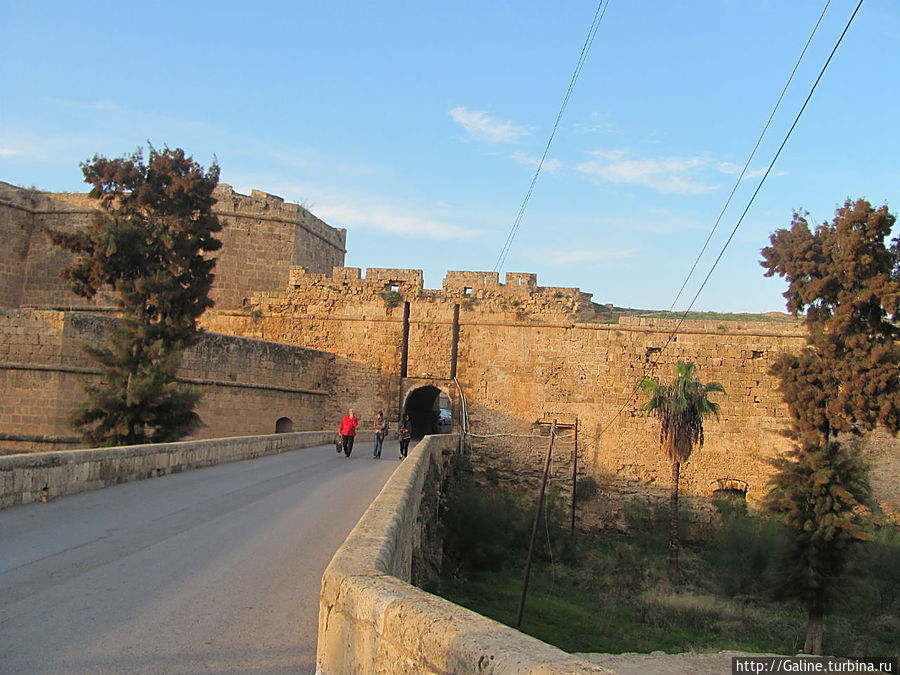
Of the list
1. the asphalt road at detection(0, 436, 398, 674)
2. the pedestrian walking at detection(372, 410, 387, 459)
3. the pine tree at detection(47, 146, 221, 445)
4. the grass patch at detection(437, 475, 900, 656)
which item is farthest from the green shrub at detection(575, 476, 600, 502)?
the asphalt road at detection(0, 436, 398, 674)

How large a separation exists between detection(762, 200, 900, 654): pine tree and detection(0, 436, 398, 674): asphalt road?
9.81 metres

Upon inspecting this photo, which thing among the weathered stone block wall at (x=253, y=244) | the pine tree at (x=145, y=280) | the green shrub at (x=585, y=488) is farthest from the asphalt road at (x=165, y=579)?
the weathered stone block wall at (x=253, y=244)

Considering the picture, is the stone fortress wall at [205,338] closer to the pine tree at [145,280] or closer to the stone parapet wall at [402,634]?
the pine tree at [145,280]

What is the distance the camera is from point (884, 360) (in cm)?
1619

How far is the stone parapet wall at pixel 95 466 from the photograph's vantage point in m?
6.91

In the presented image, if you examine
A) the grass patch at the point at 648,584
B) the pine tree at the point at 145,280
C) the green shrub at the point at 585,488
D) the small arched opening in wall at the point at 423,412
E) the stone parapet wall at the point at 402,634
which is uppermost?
the pine tree at the point at 145,280

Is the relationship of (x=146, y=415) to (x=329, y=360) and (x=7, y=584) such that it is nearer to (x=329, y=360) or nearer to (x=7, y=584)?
(x=329, y=360)

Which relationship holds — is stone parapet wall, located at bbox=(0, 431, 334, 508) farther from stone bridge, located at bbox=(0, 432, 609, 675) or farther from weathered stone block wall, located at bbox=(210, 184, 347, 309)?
weathered stone block wall, located at bbox=(210, 184, 347, 309)

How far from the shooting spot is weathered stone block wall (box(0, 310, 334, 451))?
16.1 meters

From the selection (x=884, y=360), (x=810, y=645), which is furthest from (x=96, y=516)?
(x=884, y=360)

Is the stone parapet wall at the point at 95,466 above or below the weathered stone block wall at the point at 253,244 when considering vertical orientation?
below

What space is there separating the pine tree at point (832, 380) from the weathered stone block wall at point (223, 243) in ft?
52.9

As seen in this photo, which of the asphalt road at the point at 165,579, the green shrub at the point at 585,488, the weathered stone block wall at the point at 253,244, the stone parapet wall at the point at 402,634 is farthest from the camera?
the weathered stone block wall at the point at 253,244

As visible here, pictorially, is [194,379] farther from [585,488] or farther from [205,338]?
[585,488]
